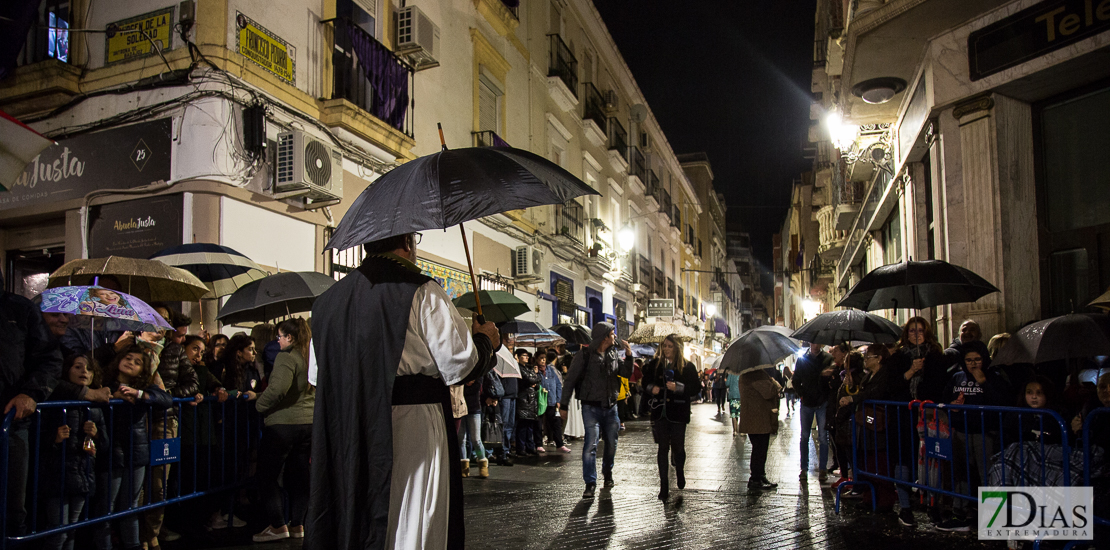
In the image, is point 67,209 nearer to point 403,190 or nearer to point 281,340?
point 281,340

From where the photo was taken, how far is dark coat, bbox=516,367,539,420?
11.6 metres

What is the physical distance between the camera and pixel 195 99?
356 inches

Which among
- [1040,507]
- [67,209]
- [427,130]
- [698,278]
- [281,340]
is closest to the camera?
[1040,507]

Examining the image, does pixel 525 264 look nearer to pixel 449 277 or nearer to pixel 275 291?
pixel 449 277

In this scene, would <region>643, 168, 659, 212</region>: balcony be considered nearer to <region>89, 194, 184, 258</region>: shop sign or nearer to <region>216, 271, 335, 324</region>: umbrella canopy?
<region>89, 194, 184, 258</region>: shop sign

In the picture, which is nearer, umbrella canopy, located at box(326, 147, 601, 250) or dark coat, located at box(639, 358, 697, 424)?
umbrella canopy, located at box(326, 147, 601, 250)

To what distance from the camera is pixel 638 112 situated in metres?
29.7

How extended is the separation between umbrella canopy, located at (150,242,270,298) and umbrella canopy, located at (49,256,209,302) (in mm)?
275

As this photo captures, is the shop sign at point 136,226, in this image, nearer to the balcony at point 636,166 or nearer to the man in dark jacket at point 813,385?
the man in dark jacket at point 813,385

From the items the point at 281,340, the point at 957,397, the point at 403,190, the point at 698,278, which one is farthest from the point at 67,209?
the point at 698,278

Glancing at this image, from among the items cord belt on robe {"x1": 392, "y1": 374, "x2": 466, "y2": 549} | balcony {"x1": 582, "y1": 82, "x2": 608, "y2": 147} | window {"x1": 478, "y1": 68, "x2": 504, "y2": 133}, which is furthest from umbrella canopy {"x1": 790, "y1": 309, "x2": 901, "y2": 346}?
balcony {"x1": 582, "y1": 82, "x2": 608, "y2": 147}

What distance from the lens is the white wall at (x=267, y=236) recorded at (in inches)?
360

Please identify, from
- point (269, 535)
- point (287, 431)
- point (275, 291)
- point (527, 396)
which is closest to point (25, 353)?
point (287, 431)

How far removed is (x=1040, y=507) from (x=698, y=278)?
4350cm
